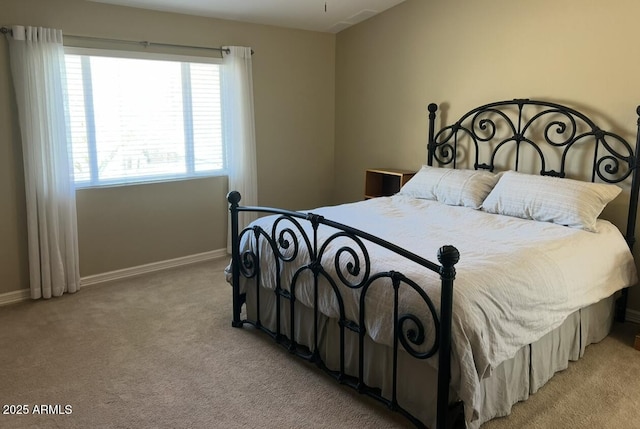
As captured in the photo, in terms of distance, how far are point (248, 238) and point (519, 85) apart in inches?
92.4

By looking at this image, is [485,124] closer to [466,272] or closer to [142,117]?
[466,272]

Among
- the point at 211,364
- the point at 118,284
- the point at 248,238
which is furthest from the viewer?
the point at 118,284

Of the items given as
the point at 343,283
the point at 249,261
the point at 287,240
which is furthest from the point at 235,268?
the point at 343,283

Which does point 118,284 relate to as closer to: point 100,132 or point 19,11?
point 100,132

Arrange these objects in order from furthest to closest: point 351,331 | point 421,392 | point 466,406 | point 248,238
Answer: point 248,238
point 351,331
point 421,392
point 466,406

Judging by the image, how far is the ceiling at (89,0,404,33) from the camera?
3.95 m

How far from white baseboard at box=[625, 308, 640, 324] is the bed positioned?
0.08 meters

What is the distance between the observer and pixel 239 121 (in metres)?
4.49

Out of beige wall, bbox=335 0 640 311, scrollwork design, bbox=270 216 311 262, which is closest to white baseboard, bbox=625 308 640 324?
beige wall, bbox=335 0 640 311

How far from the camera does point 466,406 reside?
1.85 meters

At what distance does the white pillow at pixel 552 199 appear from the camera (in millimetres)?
2904

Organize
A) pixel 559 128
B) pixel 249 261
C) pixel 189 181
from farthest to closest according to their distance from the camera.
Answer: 1. pixel 189 181
2. pixel 559 128
3. pixel 249 261

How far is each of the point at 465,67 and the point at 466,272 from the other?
248 cm

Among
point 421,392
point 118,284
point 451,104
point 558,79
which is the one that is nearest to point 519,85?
point 558,79
